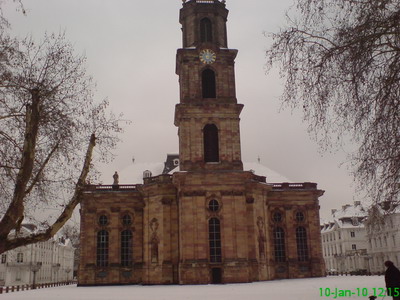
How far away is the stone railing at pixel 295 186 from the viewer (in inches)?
1932

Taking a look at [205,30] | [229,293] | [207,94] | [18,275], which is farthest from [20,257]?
[229,293]

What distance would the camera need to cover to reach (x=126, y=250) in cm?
4662

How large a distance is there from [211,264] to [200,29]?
71.9ft

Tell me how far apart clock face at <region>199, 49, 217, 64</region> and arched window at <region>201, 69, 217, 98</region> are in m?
0.88

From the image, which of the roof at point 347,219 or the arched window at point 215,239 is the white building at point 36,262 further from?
the roof at point 347,219

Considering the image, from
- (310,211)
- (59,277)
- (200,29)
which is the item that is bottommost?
(59,277)

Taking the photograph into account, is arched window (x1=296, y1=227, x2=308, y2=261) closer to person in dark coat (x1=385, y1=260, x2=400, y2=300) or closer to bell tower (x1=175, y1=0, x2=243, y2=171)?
bell tower (x1=175, y1=0, x2=243, y2=171)

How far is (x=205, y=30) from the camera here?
4369 centimetres

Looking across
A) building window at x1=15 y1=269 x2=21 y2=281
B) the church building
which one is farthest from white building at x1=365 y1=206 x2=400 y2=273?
building window at x1=15 y1=269 x2=21 y2=281

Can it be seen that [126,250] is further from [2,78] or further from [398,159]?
[398,159]

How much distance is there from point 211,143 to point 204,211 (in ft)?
21.0

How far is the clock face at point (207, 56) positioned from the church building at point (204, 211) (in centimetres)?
9

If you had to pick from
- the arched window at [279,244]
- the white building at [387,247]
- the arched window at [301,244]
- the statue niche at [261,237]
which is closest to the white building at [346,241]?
the white building at [387,247]

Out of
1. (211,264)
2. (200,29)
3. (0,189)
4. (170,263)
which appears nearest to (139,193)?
(170,263)
